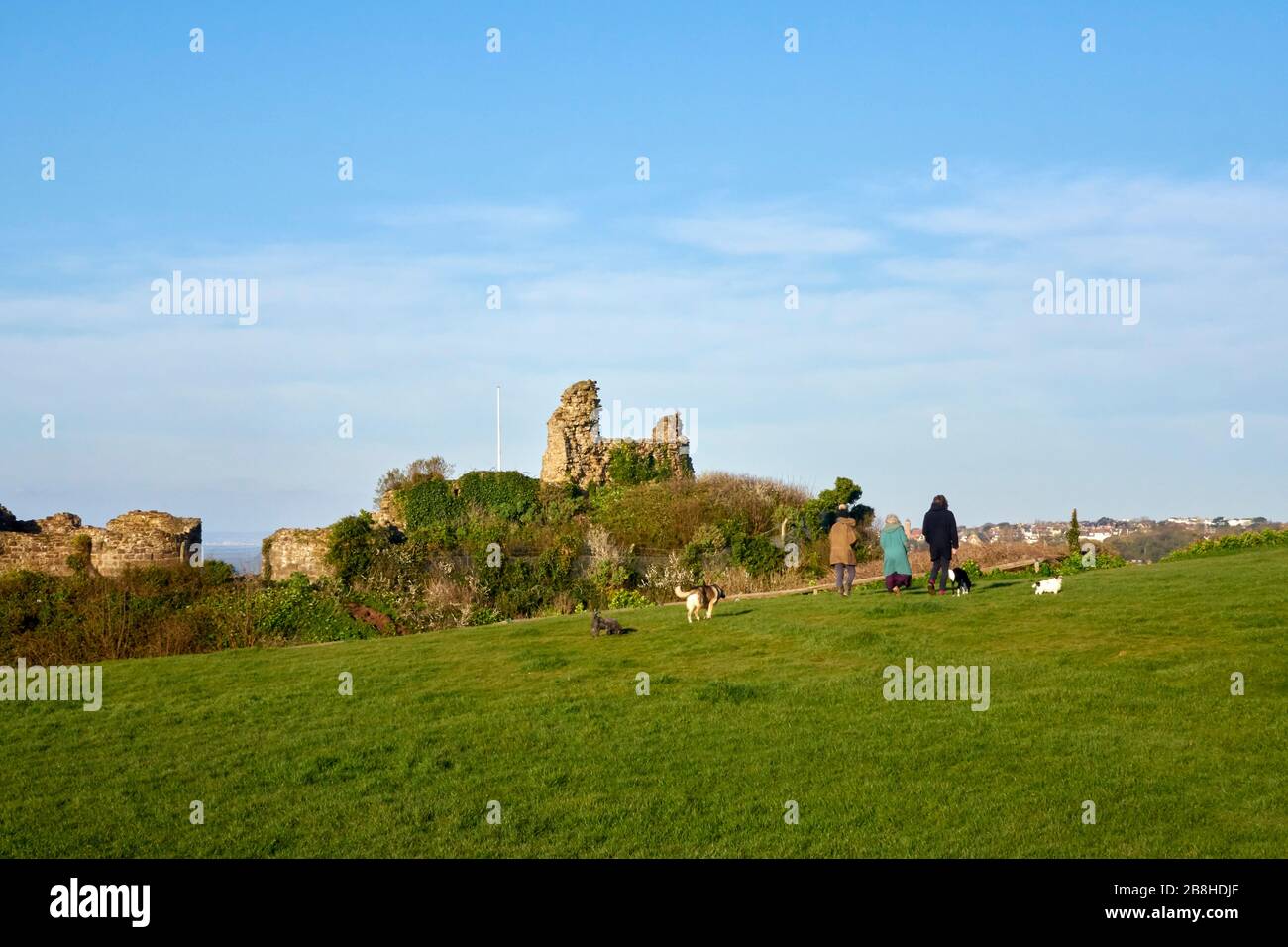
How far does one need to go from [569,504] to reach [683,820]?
30354 millimetres

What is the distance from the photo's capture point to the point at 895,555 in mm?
21875

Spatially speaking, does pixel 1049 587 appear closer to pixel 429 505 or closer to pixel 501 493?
pixel 501 493

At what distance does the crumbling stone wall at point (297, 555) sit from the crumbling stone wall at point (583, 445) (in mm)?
10857

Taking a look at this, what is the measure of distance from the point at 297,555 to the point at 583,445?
42.6ft

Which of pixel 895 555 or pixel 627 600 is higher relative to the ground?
pixel 895 555

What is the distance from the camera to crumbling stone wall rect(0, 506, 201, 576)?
112 ft

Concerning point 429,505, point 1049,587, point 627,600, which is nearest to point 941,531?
point 1049,587

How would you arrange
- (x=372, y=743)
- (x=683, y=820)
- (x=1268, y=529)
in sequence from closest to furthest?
(x=683, y=820) < (x=372, y=743) < (x=1268, y=529)

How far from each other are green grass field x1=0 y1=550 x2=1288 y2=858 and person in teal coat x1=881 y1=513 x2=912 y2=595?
2.53m
